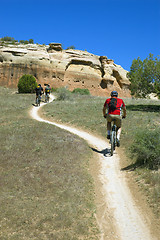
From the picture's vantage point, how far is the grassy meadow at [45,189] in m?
5.68

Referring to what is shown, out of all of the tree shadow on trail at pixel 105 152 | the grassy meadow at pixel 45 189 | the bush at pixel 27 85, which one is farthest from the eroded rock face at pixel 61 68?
the tree shadow on trail at pixel 105 152

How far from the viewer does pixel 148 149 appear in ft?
30.5

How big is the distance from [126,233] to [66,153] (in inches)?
237

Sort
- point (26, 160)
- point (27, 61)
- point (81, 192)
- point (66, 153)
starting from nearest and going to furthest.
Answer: point (81, 192)
point (26, 160)
point (66, 153)
point (27, 61)

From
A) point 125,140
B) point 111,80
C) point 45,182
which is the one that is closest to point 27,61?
point 111,80

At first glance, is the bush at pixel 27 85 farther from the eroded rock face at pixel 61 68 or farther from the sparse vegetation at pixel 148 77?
the sparse vegetation at pixel 148 77

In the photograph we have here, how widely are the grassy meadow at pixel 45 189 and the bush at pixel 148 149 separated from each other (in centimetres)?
227

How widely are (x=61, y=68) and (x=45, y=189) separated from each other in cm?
4500

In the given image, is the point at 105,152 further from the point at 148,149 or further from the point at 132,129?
the point at 132,129

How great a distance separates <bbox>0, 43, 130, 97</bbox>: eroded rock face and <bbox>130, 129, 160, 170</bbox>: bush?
4069 centimetres

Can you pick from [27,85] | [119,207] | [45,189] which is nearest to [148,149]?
[119,207]

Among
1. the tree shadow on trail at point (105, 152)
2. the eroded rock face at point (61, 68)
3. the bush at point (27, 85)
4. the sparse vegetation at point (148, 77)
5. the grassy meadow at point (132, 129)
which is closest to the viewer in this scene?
the grassy meadow at point (132, 129)

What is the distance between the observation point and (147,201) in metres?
7.01

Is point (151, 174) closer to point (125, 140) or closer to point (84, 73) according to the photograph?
point (125, 140)
